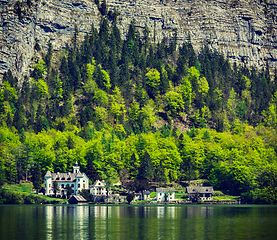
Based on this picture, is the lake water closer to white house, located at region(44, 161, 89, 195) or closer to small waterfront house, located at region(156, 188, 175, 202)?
small waterfront house, located at region(156, 188, 175, 202)

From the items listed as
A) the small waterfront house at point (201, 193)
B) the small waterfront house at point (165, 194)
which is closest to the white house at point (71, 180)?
the small waterfront house at point (165, 194)

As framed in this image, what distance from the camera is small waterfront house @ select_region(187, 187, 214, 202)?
419 ft

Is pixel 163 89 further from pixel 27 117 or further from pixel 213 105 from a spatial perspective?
pixel 27 117

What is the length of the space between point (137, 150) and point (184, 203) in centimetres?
2817

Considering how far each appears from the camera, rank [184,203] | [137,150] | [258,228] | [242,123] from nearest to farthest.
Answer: [258,228]
[184,203]
[137,150]
[242,123]

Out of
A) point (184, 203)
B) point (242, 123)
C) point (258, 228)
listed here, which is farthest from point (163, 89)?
point (258, 228)

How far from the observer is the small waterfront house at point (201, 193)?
128 meters

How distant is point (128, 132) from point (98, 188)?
39.3 metres

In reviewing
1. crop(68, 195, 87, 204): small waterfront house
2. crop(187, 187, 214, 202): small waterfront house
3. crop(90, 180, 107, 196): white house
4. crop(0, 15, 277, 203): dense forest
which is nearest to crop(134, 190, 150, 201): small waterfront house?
crop(0, 15, 277, 203): dense forest

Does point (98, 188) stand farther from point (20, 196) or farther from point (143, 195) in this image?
point (20, 196)

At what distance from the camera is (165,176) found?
139375mm

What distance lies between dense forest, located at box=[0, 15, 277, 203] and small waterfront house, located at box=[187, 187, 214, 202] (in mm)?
6748

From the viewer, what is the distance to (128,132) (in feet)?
563

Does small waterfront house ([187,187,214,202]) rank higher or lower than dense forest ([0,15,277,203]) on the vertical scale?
lower
